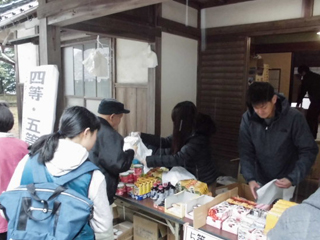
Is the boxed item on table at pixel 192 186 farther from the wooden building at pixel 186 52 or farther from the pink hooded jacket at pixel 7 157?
the wooden building at pixel 186 52

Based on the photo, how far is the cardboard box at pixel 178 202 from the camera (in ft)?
9.03

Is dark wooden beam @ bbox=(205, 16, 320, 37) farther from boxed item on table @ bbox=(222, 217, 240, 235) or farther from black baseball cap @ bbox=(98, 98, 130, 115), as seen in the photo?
boxed item on table @ bbox=(222, 217, 240, 235)

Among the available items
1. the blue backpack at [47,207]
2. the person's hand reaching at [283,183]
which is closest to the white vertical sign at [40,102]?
the blue backpack at [47,207]

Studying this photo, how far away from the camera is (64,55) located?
7.57 metres

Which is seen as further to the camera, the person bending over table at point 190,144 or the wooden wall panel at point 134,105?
the wooden wall panel at point 134,105

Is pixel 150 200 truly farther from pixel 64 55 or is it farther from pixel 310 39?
pixel 310 39

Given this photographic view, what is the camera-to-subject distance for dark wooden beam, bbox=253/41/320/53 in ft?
25.4

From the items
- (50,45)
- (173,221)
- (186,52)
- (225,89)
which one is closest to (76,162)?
(173,221)

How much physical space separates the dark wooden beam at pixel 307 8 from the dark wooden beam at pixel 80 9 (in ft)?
11.1

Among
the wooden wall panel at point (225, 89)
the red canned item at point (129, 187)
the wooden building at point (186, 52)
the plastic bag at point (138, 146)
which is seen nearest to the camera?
the red canned item at point (129, 187)

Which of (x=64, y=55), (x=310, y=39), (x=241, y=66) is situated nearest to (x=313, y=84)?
(x=310, y=39)

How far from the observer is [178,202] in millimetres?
3000

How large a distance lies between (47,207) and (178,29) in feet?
14.9

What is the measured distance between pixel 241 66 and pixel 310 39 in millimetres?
3438
